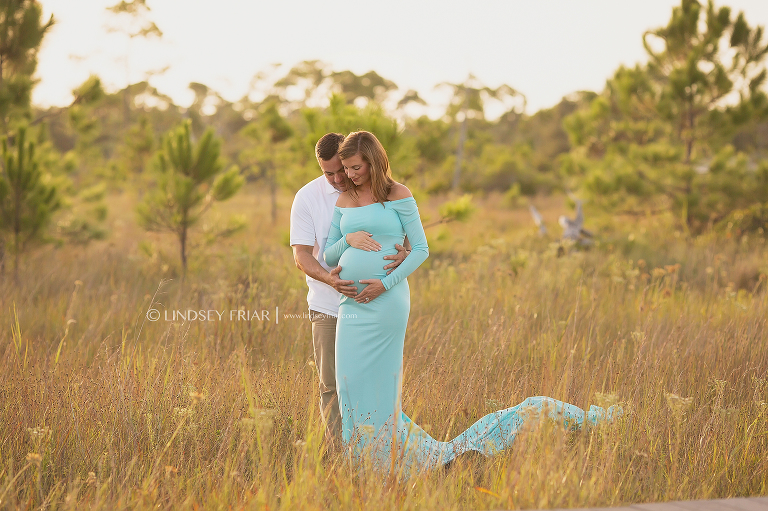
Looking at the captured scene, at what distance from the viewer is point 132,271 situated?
8.36 m

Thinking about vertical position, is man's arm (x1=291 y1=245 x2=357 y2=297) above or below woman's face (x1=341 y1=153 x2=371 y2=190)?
below

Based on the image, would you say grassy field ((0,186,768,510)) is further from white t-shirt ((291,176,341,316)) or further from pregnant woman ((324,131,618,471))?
white t-shirt ((291,176,341,316))

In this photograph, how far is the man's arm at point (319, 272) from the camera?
3229 mm

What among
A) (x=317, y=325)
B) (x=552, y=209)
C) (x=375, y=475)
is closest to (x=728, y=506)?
(x=375, y=475)

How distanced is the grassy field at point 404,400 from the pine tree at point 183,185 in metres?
1.87

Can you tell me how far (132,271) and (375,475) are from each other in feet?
21.9

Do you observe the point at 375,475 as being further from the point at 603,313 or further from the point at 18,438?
the point at 603,313

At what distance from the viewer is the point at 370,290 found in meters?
3.20

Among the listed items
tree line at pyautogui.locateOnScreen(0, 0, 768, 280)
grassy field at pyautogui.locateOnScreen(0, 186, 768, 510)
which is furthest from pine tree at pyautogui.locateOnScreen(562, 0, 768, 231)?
grassy field at pyautogui.locateOnScreen(0, 186, 768, 510)

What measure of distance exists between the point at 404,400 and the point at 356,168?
4.84 ft

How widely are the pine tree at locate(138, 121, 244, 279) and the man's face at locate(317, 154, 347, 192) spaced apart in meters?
5.52

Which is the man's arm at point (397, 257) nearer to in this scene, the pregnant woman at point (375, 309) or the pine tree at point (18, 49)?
the pregnant woman at point (375, 309)

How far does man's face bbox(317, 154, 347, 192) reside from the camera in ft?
11.0

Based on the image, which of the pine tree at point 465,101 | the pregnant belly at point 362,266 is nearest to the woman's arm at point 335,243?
the pregnant belly at point 362,266
